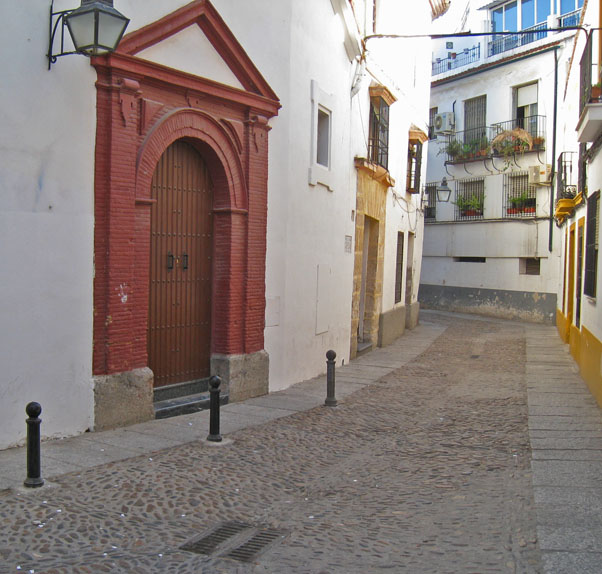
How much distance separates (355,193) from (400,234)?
220 inches

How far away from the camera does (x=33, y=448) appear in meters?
5.04

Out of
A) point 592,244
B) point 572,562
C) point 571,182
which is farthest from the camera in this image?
point 571,182

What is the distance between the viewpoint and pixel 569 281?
15656mm

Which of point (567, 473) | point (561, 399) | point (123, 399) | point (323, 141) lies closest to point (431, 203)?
point (323, 141)

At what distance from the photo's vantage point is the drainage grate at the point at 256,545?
424 centimetres

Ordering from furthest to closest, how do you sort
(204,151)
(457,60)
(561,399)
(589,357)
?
(457,60)
(589,357)
(561,399)
(204,151)

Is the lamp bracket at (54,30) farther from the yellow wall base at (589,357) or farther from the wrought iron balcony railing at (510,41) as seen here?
the wrought iron balcony railing at (510,41)

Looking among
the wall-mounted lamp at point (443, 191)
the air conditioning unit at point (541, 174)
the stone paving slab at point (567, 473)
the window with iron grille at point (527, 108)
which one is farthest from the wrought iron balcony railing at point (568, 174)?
the stone paving slab at point (567, 473)

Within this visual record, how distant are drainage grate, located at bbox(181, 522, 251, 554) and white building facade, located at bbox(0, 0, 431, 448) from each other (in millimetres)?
2474

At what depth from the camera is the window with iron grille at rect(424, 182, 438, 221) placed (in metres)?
25.9

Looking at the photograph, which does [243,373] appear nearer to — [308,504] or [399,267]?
[308,504]

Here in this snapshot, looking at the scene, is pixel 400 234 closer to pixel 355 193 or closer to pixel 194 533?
pixel 355 193

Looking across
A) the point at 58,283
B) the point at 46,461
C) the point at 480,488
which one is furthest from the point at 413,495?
the point at 58,283

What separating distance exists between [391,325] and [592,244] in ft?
22.6
